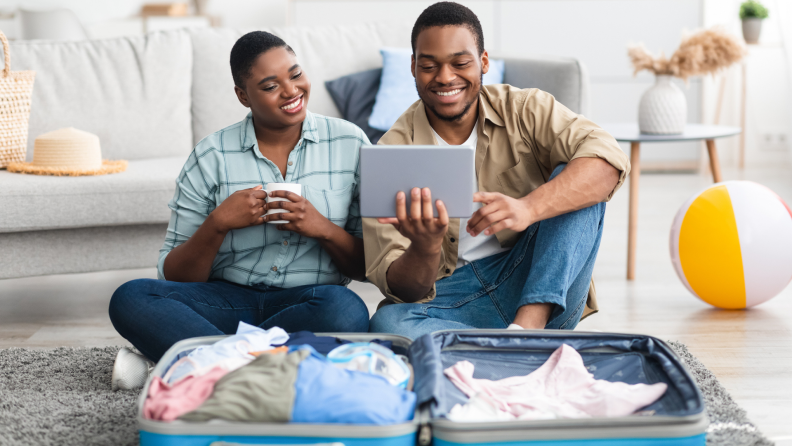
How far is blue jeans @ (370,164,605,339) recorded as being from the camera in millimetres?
1444

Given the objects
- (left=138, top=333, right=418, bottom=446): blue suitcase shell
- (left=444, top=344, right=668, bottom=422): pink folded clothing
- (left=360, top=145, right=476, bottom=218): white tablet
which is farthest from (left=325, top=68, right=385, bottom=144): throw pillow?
(left=138, top=333, right=418, bottom=446): blue suitcase shell

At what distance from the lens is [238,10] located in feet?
16.8

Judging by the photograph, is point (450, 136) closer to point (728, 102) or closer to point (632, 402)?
point (632, 402)

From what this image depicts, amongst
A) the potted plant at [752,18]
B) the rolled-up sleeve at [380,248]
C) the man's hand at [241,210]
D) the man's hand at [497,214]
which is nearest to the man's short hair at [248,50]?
the man's hand at [241,210]

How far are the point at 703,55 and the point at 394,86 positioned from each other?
3.40ft

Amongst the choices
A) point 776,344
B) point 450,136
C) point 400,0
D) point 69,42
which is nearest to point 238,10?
point 400,0

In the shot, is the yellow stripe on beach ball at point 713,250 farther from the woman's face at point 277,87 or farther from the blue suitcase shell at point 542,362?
the woman's face at point 277,87

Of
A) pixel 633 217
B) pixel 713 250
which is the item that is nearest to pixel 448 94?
pixel 713 250

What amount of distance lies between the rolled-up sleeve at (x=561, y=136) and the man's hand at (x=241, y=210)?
1.93ft

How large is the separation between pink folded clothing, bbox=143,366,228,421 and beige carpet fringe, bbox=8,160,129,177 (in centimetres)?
122

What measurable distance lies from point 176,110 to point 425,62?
134 cm

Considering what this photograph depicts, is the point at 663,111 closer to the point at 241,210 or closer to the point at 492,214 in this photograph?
the point at 492,214

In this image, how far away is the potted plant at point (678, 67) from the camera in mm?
2477

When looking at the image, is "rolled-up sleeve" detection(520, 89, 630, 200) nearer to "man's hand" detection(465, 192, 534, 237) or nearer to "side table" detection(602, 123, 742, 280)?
"man's hand" detection(465, 192, 534, 237)
